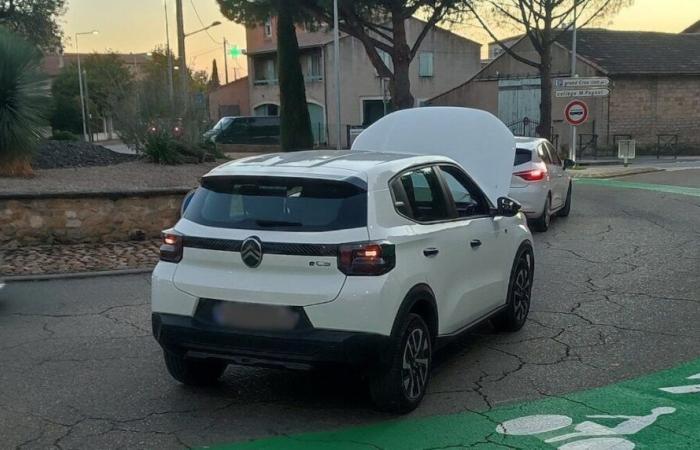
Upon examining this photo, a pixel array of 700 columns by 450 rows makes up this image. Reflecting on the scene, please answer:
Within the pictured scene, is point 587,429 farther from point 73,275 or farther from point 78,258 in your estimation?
point 78,258

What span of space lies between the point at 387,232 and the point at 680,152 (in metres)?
36.9

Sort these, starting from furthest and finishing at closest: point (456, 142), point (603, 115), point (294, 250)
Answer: point (603, 115)
point (456, 142)
point (294, 250)

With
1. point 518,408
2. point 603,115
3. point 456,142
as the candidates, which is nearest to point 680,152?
point 603,115

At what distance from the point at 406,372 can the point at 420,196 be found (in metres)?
1.29

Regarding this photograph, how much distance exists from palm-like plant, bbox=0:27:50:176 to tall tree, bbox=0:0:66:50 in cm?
2596

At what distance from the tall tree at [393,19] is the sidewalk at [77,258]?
1730 centimetres

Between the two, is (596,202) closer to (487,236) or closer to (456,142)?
(456,142)

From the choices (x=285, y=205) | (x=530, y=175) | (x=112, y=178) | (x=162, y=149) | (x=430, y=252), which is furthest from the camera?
(x=162, y=149)

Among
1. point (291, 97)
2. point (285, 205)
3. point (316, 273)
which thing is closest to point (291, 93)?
point (291, 97)

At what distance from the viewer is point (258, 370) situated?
5891mm

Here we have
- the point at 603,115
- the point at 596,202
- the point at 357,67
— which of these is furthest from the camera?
the point at 357,67

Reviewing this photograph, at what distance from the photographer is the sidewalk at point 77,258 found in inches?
381

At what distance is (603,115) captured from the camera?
120 ft

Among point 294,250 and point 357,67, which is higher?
point 357,67
